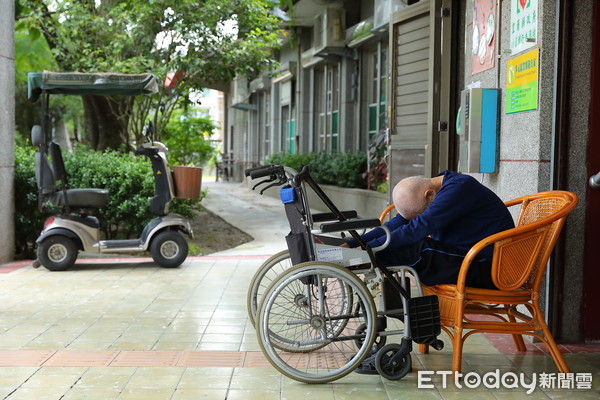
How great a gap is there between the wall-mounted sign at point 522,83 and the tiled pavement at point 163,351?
5.38ft

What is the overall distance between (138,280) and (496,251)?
4417 mm

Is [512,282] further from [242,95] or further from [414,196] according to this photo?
[242,95]

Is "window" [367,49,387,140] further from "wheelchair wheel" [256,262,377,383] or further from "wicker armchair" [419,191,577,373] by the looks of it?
"wicker armchair" [419,191,577,373]

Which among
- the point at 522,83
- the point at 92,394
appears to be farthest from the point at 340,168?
the point at 92,394

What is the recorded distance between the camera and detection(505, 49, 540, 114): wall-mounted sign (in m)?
5.27

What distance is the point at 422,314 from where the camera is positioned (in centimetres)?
439

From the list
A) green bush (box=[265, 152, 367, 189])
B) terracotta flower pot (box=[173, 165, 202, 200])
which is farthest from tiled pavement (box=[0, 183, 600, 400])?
green bush (box=[265, 152, 367, 189])

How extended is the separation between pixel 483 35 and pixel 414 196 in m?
2.41

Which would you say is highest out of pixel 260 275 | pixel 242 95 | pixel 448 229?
pixel 242 95

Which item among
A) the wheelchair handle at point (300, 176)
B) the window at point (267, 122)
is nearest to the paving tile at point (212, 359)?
the wheelchair handle at point (300, 176)

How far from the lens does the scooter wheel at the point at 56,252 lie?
8148 mm

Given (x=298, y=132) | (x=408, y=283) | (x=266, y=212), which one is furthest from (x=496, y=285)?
(x=298, y=132)

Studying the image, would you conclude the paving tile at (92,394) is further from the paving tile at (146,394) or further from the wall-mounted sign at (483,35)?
the wall-mounted sign at (483,35)

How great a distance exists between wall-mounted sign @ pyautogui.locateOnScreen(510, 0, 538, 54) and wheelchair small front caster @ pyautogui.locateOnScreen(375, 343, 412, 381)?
2.31 meters
